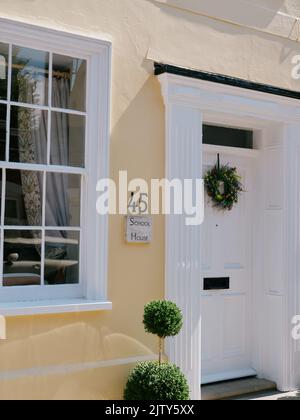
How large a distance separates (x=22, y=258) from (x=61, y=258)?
35 cm

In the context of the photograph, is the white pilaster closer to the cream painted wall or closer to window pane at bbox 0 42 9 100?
the cream painted wall

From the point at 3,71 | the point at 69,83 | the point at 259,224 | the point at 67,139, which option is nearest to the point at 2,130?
the point at 3,71

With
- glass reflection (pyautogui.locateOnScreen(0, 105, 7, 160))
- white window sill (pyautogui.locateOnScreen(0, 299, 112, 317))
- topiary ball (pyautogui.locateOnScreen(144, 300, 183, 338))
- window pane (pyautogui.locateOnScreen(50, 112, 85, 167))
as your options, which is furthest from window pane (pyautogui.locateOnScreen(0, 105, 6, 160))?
topiary ball (pyautogui.locateOnScreen(144, 300, 183, 338))

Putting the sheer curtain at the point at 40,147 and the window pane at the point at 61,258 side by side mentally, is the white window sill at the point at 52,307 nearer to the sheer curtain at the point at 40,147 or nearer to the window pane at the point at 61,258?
the window pane at the point at 61,258

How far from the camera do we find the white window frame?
15.3 ft

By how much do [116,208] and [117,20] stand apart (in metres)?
1.68


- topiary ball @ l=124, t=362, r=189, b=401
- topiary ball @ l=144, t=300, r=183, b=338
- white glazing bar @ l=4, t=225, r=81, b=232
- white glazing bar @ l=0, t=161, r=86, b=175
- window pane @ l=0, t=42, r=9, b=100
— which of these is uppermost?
window pane @ l=0, t=42, r=9, b=100

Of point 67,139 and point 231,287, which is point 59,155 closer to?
point 67,139

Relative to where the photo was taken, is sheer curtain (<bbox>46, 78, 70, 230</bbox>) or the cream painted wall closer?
the cream painted wall

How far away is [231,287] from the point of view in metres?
6.16

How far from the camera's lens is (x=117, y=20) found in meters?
5.03

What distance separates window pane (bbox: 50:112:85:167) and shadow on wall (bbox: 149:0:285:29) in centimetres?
141

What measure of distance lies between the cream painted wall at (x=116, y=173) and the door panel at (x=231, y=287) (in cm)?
93
